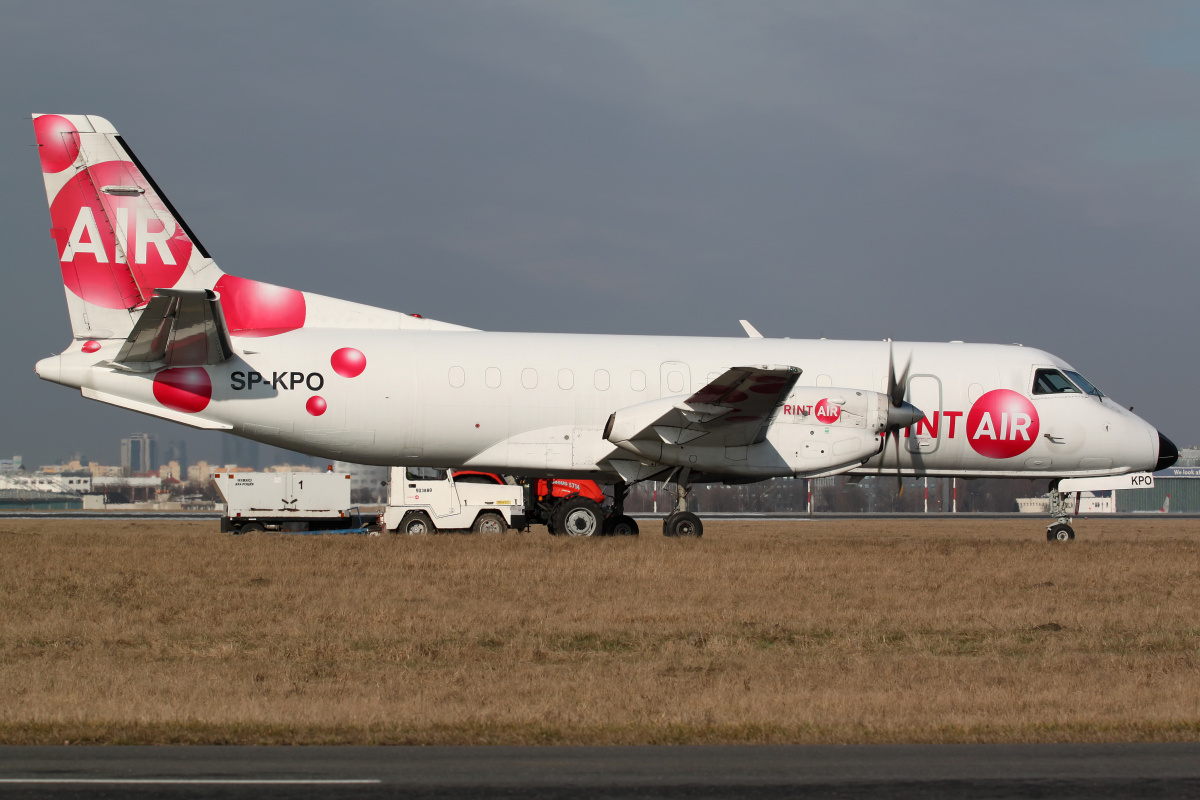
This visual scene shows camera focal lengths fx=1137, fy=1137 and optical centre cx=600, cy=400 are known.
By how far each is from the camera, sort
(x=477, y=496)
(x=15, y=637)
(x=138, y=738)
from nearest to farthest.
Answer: (x=138, y=738), (x=15, y=637), (x=477, y=496)

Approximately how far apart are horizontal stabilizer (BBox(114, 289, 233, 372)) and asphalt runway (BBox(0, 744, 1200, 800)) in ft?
47.7

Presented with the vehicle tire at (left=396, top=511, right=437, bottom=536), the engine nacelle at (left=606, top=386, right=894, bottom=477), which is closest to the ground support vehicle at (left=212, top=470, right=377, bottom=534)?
the vehicle tire at (left=396, top=511, right=437, bottom=536)

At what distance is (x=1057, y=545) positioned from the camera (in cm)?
2367

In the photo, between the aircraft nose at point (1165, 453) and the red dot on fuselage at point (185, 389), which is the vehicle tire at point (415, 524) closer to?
the red dot on fuselage at point (185, 389)

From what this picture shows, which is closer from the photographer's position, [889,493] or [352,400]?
[352,400]

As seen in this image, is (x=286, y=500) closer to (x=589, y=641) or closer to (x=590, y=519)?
(x=590, y=519)

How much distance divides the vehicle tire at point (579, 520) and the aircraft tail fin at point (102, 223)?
9.86m

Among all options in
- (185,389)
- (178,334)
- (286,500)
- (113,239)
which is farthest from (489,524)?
(113,239)

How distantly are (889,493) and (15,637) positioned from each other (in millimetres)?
118046

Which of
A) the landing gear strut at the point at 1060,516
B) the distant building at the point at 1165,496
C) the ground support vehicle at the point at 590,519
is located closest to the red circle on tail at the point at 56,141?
the ground support vehicle at the point at 590,519

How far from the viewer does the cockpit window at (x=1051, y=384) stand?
1059 inches

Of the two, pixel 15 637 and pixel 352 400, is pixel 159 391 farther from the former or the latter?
pixel 15 637

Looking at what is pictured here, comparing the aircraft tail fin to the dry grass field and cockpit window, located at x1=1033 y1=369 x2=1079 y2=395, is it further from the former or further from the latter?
cockpit window, located at x1=1033 y1=369 x2=1079 y2=395

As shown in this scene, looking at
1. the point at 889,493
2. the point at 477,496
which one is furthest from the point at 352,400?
the point at 889,493
